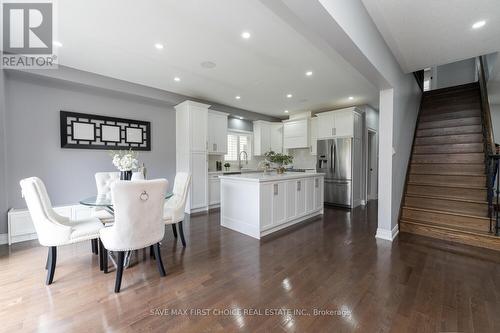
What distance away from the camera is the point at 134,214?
1970mm

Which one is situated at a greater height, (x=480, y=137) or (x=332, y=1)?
(x=332, y=1)

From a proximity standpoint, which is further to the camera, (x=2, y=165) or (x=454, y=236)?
(x=454, y=236)

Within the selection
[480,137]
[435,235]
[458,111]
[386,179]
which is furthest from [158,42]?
[458,111]

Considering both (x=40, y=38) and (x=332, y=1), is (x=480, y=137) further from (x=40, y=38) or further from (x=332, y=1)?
(x=40, y=38)

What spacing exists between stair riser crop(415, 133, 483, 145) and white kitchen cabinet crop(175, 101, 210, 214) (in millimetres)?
4760

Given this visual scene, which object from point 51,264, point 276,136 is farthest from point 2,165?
point 276,136

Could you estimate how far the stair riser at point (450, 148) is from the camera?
392cm

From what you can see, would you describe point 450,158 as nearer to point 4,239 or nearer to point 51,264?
point 51,264

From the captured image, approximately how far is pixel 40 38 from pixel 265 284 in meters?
3.92

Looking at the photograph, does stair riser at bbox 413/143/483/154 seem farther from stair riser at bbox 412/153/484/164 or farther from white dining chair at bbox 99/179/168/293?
white dining chair at bbox 99/179/168/293

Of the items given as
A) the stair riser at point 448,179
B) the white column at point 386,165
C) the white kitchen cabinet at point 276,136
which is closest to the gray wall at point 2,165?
the white column at point 386,165

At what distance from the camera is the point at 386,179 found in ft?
10.6

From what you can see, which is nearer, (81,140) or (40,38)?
(40,38)

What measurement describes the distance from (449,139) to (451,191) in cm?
129
